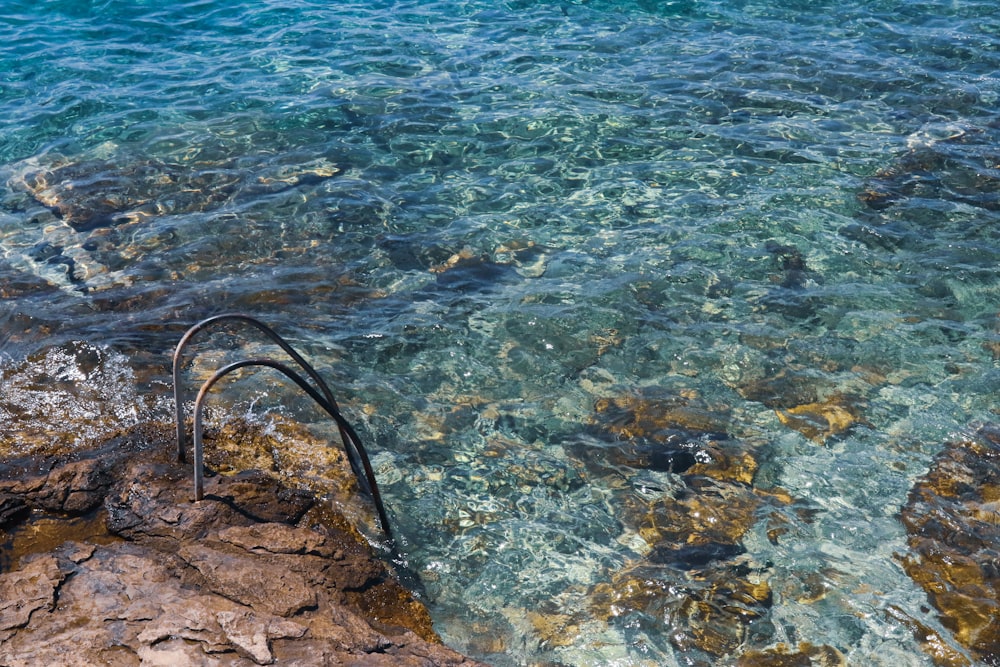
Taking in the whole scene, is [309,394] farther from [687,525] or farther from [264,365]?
[687,525]

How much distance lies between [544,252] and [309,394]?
370cm

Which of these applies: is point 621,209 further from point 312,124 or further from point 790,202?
point 312,124

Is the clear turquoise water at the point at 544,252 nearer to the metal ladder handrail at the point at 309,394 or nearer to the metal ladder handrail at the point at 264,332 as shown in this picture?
the metal ladder handrail at the point at 309,394

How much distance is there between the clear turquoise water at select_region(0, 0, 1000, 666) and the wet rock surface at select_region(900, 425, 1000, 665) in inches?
5.2

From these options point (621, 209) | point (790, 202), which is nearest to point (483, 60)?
point (621, 209)

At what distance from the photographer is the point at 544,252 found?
7.13 metres

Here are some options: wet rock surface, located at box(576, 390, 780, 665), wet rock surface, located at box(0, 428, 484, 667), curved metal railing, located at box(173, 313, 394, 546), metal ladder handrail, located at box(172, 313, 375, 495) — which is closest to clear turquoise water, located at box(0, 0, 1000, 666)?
wet rock surface, located at box(576, 390, 780, 665)

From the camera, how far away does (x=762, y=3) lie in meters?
12.4

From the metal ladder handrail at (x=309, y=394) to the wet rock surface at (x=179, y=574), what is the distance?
0.17 m

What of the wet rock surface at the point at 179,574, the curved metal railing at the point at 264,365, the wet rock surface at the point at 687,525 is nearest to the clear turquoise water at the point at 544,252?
the wet rock surface at the point at 687,525

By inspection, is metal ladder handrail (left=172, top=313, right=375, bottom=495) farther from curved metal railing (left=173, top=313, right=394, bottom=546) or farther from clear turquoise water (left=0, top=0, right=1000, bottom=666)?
clear turquoise water (left=0, top=0, right=1000, bottom=666)

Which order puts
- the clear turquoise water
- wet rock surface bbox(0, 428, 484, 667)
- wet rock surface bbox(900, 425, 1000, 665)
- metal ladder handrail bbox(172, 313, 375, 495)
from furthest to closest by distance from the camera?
1. the clear turquoise water
2. wet rock surface bbox(900, 425, 1000, 665)
3. metal ladder handrail bbox(172, 313, 375, 495)
4. wet rock surface bbox(0, 428, 484, 667)

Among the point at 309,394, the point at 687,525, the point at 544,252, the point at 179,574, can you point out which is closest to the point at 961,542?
the point at 687,525

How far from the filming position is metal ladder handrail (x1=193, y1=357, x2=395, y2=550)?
11.5 feet
